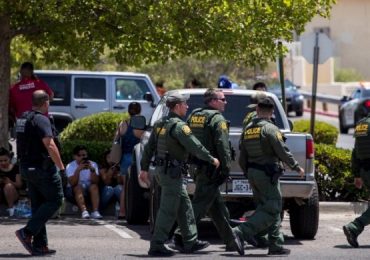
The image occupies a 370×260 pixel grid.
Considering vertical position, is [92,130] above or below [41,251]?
above

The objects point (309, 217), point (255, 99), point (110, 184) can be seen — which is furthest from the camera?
A: point (110, 184)

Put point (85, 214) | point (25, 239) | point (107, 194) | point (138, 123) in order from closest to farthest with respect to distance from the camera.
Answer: point (25, 239)
point (138, 123)
point (85, 214)
point (107, 194)

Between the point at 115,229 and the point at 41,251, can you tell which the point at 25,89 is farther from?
the point at 41,251

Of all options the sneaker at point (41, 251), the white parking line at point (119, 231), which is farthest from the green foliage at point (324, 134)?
the sneaker at point (41, 251)

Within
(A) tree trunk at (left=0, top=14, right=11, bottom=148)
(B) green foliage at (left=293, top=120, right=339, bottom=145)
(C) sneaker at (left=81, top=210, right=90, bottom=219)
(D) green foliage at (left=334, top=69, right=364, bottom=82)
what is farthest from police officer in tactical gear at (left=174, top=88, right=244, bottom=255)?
(D) green foliage at (left=334, top=69, right=364, bottom=82)

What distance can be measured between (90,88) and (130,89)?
835 millimetres

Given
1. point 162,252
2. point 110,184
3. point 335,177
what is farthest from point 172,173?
point 335,177

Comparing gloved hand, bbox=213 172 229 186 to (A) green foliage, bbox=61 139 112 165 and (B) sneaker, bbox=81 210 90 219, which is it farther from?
(A) green foliage, bbox=61 139 112 165

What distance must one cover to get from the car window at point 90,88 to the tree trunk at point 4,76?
24.2ft

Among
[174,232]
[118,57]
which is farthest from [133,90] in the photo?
[174,232]

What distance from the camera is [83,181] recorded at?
620 inches

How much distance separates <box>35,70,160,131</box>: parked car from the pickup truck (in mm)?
9215

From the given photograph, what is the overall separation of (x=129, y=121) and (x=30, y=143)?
12.6 ft

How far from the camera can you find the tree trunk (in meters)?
16.5
